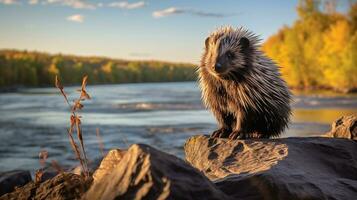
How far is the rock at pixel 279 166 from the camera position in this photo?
4457mm

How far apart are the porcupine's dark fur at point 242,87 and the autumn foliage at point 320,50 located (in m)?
62.3

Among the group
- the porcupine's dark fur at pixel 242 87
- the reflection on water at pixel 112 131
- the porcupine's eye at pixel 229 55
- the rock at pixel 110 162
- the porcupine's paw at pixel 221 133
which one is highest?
the porcupine's eye at pixel 229 55

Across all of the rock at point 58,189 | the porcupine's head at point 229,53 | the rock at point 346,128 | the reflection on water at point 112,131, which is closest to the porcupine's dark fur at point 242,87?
the porcupine's head at point 229,53

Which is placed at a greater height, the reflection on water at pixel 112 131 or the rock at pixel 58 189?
the rock at pixel 58 189

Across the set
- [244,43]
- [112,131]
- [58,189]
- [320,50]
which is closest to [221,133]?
[244,43]

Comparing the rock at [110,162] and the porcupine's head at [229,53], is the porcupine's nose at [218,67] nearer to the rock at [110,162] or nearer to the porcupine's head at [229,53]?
the porcupine's head at [229,53]

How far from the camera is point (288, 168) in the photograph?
4980 millimetres

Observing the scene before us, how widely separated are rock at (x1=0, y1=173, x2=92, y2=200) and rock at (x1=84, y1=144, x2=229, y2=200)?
0.66 metres

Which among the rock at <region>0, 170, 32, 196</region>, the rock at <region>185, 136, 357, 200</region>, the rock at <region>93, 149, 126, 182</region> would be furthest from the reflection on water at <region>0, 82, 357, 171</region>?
the rock at <region>93, 149, 126, 182</region>

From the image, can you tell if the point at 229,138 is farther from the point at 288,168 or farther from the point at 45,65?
the point at 45,65

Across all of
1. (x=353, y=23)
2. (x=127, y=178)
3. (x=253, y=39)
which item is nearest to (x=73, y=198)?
(x=127, y=178)

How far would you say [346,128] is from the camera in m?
7.36

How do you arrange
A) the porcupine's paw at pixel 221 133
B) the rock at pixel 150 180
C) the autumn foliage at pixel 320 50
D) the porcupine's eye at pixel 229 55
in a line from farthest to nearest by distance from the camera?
the autumn foliage at pixel 320 50, the porcupine's paw at pixel 221 133, the porcupine's eye at pixel 229 55, the rock at pixel 150 180

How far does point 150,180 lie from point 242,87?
10.5ft
